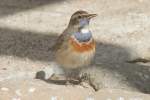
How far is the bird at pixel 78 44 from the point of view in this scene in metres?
4.99

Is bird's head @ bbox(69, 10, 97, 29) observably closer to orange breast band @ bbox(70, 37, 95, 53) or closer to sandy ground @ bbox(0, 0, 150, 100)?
orange breast band @ bbox(70, 37, 95, 53)

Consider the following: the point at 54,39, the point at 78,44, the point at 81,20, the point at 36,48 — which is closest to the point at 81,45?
the point at 78,44

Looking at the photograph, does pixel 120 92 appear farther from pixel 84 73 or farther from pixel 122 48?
pixel 122 48

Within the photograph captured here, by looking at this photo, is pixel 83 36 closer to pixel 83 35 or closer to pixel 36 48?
pixel 83 35

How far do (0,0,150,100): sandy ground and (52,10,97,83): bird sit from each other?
0.22 meters

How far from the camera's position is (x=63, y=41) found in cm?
515

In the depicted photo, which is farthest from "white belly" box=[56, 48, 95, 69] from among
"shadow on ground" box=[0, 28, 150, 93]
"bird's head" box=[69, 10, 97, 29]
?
"shadow on ground" box=[0, 28, 150, 93]

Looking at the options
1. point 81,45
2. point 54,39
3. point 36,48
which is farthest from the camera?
point 54,39

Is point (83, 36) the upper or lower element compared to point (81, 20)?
lower

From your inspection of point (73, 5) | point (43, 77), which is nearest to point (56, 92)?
point (43, 77)

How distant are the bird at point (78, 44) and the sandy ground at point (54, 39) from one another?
222 millimetres

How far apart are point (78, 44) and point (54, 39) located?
216 centimetres

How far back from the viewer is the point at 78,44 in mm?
5020

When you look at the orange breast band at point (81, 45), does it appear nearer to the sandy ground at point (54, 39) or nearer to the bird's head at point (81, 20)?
the bird's head at point (81, 20)
